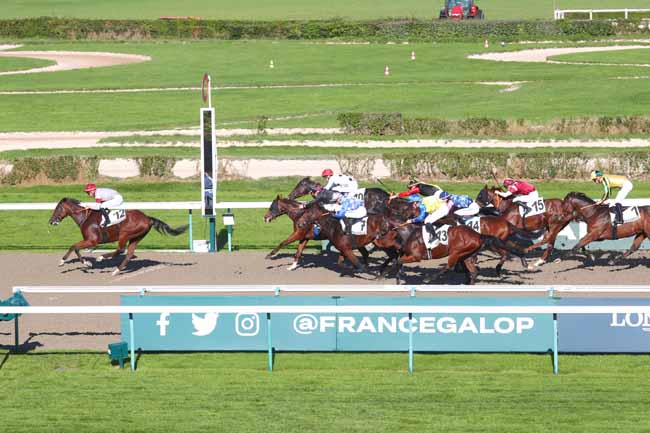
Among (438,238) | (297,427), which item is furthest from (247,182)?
(297,427)

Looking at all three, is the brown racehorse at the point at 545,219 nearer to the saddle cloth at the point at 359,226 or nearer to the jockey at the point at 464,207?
the jockey at the point at 464,207

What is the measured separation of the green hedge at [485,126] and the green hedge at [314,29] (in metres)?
28.7

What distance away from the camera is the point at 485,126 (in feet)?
116

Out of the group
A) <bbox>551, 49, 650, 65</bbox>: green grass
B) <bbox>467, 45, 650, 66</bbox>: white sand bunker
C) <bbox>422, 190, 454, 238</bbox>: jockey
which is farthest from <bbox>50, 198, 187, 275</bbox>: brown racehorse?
<bbox>551, 49, 650, 65</bbox>: green grass

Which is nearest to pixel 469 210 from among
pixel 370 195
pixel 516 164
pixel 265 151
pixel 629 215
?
pixel 370 195

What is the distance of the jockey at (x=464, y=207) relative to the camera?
19.3 metres

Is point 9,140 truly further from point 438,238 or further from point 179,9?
point 179,9

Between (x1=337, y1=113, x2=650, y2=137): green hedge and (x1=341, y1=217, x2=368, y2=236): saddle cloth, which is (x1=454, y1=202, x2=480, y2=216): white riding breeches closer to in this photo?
(x1=341, y1=217, x2=368, y2=236): saddle cloth

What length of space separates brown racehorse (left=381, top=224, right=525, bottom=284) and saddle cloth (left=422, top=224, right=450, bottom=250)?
0.14 feet

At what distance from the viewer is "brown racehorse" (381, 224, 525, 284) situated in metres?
17.8

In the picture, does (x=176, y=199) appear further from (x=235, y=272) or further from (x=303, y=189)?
(x=235, y=272)

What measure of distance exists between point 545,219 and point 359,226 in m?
3.26

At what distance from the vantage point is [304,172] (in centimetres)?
2917

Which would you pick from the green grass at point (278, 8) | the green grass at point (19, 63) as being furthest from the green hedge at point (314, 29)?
the green grass at point (278, 8)
